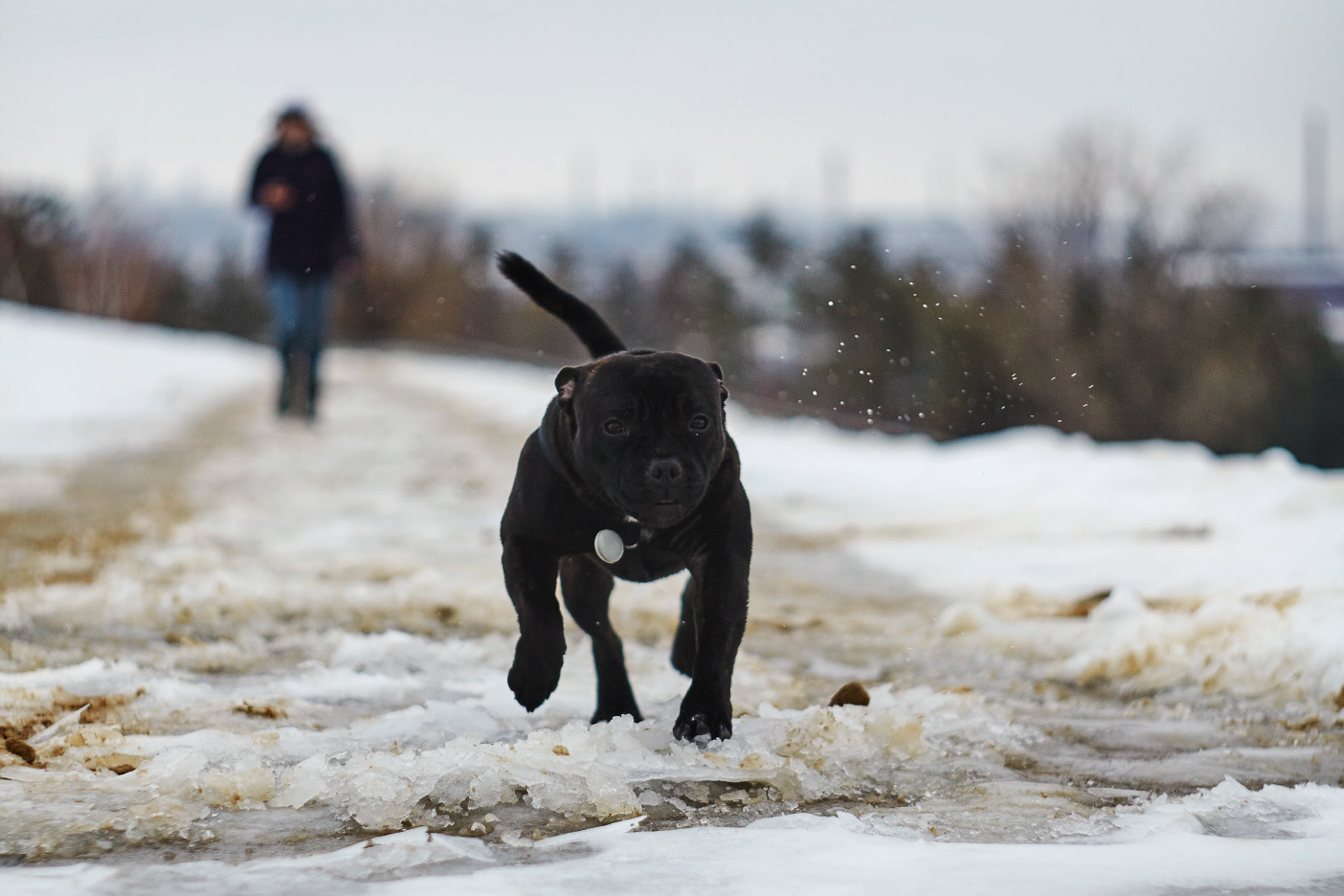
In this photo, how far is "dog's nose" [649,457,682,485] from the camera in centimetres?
270

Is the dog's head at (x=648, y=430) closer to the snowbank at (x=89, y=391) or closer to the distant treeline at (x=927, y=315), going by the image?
the distant treeline at (x=927, y=315)

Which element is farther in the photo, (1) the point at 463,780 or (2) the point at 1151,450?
(2) the point at 1151,450

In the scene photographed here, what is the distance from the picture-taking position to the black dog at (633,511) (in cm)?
281

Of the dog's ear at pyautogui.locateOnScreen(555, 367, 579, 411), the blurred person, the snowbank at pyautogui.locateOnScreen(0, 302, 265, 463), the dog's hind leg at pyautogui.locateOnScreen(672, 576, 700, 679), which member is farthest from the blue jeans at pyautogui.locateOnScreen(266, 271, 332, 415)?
the dog's ear at pyautogui.locateOnScreen(555, 367, 579, 411)

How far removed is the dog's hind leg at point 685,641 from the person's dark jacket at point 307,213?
783cm

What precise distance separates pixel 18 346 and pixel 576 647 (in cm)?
1454

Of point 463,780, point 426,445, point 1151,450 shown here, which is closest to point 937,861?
point 463,780

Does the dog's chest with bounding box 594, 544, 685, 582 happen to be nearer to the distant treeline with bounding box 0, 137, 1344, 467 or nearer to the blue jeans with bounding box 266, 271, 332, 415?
the distant treeline with bounding box 0, 137, 1344, 467

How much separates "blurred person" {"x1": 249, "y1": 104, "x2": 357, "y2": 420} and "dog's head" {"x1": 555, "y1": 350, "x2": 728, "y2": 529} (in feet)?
26.6

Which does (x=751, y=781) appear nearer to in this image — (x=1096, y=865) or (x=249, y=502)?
(x=1096, y=865)

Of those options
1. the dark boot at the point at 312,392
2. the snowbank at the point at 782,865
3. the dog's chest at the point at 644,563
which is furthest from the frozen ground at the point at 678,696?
the dark boot at the point at 312,392

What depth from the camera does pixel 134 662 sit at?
360cm

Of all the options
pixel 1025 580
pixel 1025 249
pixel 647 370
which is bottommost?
pixel 1025 580

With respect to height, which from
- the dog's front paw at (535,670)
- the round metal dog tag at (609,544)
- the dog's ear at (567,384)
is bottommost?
the dog's front paw at (535,670)
